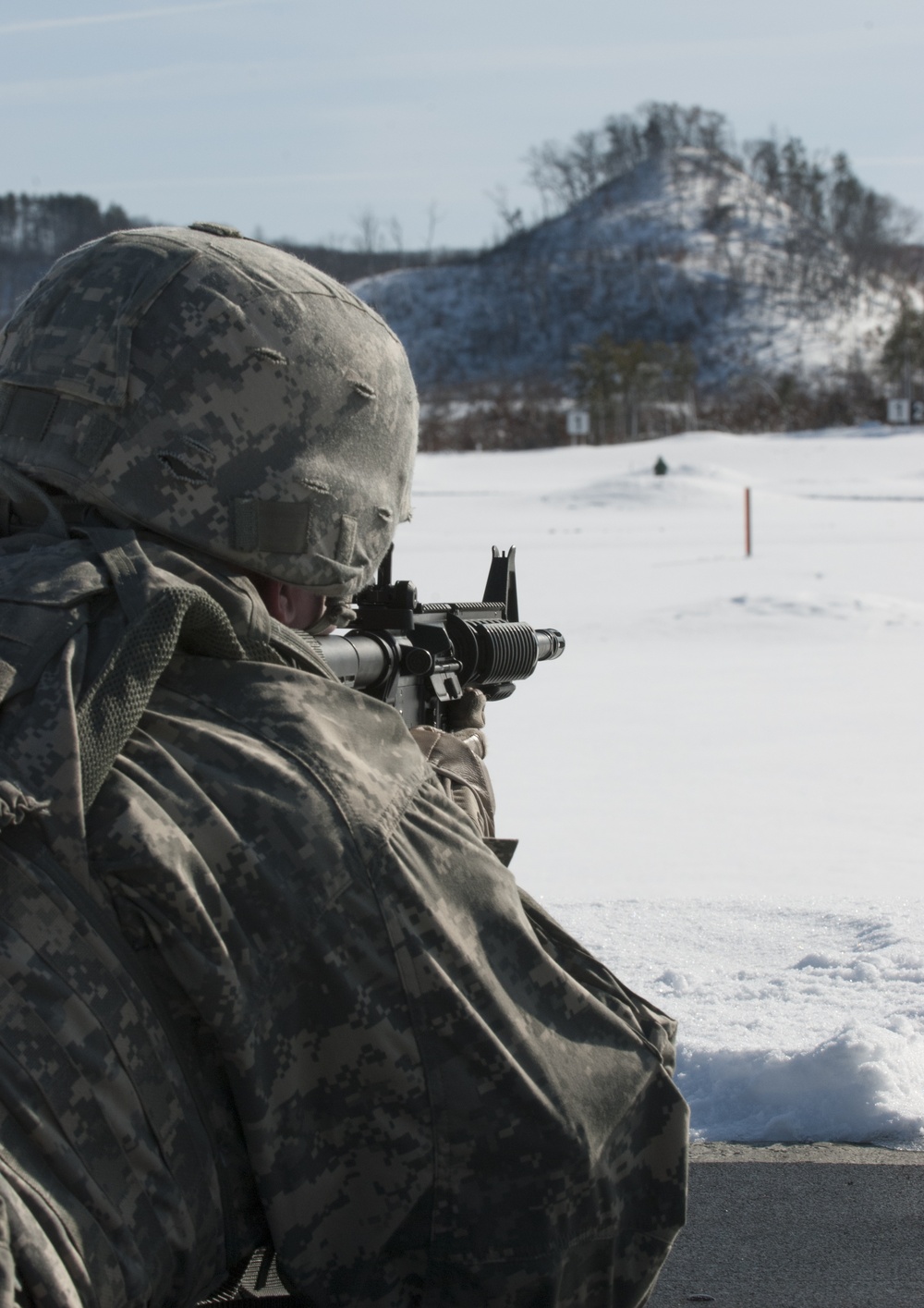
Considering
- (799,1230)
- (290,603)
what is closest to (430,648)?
(290,603)

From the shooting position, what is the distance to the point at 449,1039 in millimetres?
1479

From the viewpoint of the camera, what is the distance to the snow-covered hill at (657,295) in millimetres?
→ 68375

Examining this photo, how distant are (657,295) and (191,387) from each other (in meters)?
74.5

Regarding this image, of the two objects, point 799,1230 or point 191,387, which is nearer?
point 191,387

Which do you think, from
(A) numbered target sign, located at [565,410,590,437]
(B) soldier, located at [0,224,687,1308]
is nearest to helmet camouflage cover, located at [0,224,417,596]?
(B) soldier, located at [0,224,687,1308]

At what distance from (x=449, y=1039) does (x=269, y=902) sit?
25 centimetres

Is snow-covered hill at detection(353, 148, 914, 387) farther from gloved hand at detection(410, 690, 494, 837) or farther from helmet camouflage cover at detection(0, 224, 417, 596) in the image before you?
helmet camouflage cover at detection(0, 224, 417, 596)

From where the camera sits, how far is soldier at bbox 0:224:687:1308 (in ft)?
4.36

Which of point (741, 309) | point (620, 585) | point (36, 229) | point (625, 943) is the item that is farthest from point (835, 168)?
point (625, 943)

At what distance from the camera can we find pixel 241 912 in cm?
141

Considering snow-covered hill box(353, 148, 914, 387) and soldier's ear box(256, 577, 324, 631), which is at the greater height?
snow-covered hill box(353, 148, 914, 387)

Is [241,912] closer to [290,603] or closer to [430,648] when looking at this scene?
[290,603]

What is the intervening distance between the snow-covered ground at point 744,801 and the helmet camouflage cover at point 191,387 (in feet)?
5.97

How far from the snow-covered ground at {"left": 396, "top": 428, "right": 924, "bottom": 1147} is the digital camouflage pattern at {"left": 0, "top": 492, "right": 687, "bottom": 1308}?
4.66 ft
